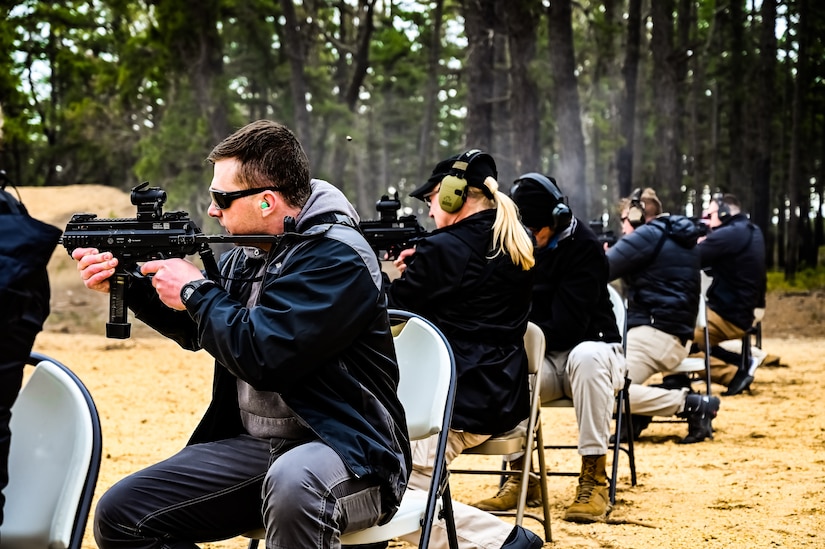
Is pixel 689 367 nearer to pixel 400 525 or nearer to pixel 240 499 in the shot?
pixel 400 525

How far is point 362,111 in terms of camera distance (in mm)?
46656

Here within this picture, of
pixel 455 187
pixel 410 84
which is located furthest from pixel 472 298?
pixel 410 84

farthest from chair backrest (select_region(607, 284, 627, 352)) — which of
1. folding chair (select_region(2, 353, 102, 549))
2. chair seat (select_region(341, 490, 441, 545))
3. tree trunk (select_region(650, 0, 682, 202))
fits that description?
tree trunk (select_region(650, 0, 682, 202))

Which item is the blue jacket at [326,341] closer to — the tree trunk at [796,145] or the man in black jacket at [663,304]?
the man in black jacket at [663,304]

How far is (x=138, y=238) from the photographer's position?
3160 mm

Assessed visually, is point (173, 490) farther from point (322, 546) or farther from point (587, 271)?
point (587, 271)

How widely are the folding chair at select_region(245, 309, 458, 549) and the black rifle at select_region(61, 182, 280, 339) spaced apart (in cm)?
89

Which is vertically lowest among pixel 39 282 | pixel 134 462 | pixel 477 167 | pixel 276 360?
pixel 134 462

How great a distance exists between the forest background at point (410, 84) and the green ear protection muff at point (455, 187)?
11.7 meters

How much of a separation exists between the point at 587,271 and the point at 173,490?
351 centimetres

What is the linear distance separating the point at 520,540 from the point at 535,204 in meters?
2.46

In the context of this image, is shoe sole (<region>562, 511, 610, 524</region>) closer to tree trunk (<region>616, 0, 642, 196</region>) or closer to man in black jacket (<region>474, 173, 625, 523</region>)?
man in black jacket (<region>474, 173, 625, 523</region>)

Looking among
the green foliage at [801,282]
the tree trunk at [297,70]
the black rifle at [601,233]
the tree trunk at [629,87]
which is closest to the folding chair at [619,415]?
the black rifle at [601,233]

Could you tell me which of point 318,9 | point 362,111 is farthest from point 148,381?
point 362,111
